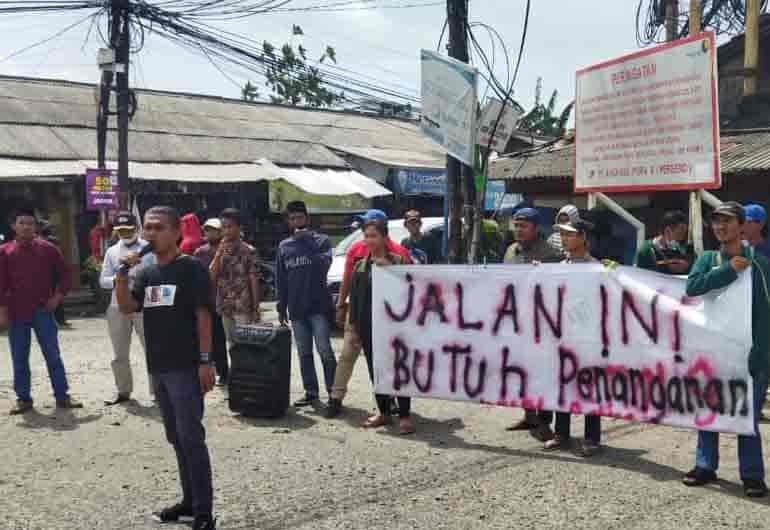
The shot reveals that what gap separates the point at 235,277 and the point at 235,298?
19cm

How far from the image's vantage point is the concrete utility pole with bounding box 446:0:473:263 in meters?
11.1

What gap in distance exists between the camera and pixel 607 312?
6371mm

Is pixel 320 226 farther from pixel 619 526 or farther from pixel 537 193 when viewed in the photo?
pixel 619 526

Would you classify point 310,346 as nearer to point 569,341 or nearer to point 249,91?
point 569,341

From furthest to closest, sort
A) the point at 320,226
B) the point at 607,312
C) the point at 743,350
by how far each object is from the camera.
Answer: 1. the point at 320,226
2. the point at 607,312
3. the point at 743,350

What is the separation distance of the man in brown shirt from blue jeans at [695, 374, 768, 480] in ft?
14.5

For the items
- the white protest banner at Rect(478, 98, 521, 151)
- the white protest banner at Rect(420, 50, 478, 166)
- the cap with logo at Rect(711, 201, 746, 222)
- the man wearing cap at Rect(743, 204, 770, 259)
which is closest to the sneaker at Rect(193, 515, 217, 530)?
the cap with logo at Rect(711, 201, 746, 222)

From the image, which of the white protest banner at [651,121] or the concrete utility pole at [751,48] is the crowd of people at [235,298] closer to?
the white protest banner at [651,121]

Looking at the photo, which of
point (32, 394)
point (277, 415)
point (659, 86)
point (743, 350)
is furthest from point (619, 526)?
point (32, 394)

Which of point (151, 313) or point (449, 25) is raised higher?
point (449, 25)

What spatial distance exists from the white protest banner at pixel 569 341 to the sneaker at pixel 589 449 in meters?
0.27

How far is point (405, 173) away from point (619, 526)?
2040 centimetres

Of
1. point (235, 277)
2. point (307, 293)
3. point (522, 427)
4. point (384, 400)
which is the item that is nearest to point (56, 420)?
point (235, 277)

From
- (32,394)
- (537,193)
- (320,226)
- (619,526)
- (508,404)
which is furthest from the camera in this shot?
(320,226)
